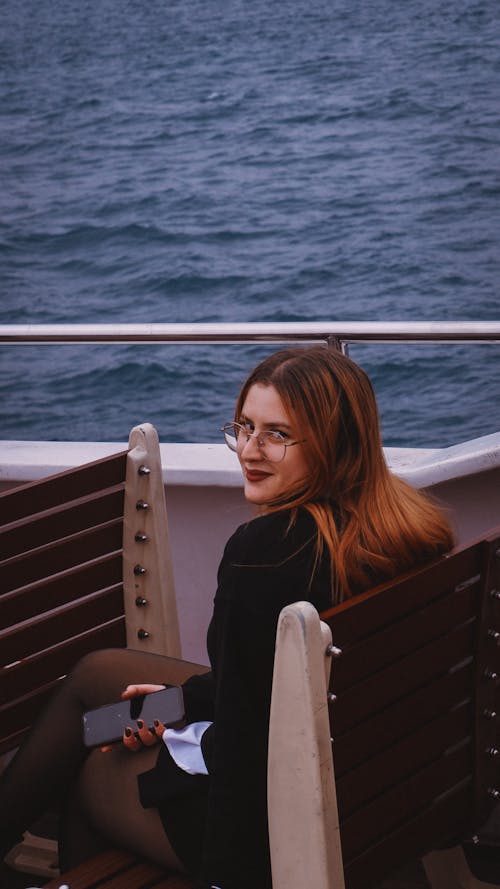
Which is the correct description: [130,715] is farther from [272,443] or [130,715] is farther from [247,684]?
[272,443]

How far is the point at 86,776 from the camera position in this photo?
1846 mm

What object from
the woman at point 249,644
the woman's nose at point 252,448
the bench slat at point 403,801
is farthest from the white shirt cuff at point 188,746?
the woman's nose at point 252,448

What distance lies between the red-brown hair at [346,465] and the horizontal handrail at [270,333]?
778mm

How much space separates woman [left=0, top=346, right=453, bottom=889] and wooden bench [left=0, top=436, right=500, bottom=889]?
0.29 feet

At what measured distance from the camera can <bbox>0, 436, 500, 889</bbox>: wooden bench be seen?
4.40 feet

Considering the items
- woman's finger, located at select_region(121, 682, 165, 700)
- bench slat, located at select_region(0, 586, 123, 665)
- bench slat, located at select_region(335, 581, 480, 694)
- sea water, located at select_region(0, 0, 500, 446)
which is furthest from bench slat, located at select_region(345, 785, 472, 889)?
sea water, located at select_region(0, 0, 500, 446)

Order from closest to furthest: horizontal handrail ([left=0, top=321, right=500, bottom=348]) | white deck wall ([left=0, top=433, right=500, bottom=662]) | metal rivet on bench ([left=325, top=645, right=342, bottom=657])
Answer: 1. metal rivet on bench ([left=325, top=645, right=342, bottom=657])
2. horizontal handrail ([left=0, top=321, right=500, bottom=348])
3. white deck wall ([left=0, top=433, right=500, bottom=662])

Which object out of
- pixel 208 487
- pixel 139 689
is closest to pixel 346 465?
pixel 139 689

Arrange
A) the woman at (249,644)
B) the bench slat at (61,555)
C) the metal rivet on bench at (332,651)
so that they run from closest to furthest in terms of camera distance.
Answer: the metal rivet on bench at (332,651)
the woman at (249,644)
the bench slat at (61,555)

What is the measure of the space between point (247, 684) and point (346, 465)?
0.36 meters

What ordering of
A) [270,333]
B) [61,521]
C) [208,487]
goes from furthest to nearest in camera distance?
1. [208,487]
2. [270,333]
3. [61,521]

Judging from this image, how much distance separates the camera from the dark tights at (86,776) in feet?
5.66

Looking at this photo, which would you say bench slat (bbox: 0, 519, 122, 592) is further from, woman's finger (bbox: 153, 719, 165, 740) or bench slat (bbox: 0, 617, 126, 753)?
woman's finger (bbox: 153, 719, 165, 740)

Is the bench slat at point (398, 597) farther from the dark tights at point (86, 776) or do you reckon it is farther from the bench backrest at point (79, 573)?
the bench backrest at point (79, 573)
